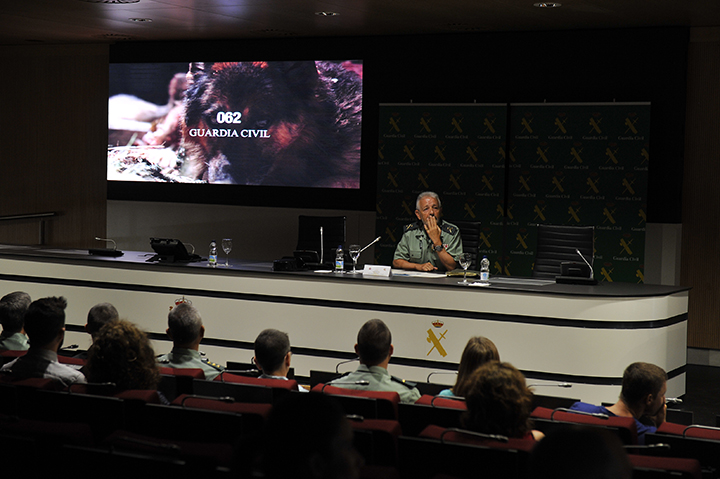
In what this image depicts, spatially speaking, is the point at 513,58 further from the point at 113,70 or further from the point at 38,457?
the point at 38,457

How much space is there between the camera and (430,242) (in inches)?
239

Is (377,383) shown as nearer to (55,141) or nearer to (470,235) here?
Answer: (470,235)

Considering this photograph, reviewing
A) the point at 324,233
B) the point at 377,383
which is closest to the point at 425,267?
the point at 324,233

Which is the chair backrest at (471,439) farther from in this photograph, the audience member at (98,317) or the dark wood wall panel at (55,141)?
the dark wood wall panel at (55,141)

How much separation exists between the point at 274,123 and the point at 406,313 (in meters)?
4.16

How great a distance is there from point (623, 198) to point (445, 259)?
2.30 metres

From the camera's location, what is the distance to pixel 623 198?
716 cm

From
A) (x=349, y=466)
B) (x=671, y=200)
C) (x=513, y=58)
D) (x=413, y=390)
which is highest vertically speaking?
(x=513, y=58)

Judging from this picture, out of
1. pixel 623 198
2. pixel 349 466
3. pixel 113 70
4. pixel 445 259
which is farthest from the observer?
pixel 113 70

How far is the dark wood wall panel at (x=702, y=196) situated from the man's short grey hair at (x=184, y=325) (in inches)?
212

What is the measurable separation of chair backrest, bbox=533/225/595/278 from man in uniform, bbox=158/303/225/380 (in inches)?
123

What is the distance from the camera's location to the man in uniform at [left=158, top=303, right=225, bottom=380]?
3.51 metres

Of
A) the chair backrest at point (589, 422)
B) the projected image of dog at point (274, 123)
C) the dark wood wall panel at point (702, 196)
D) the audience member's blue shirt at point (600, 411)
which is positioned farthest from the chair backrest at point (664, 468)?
the projected image of dog at point (274, 123)

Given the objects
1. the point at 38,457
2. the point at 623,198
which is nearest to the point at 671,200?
the point at 623,198
